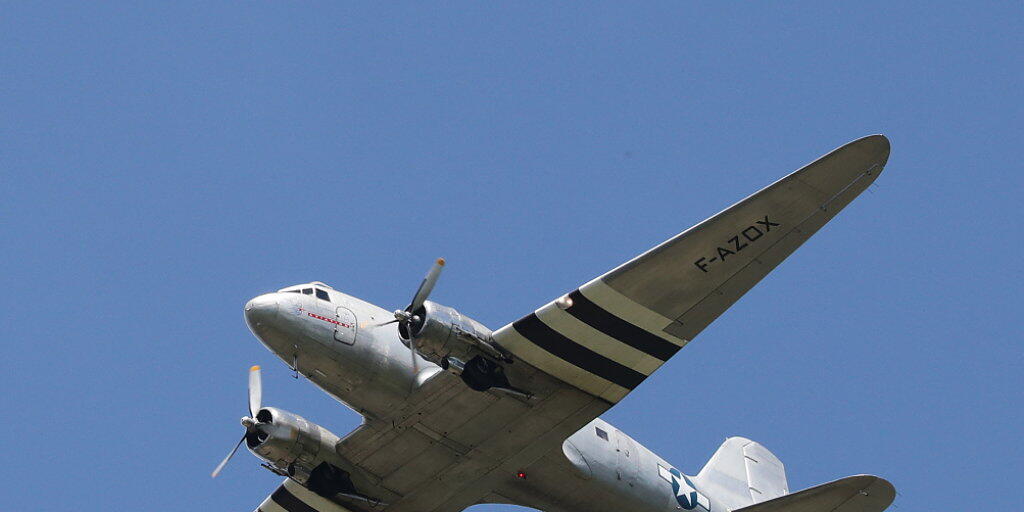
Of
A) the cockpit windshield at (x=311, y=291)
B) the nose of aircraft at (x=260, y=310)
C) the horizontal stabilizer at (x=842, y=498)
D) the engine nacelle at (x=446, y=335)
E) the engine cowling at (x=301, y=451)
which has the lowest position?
the horizontal stabilizer at (x=842, y=498)

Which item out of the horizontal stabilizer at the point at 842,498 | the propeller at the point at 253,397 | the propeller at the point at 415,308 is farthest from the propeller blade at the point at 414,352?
the horizontal stabilizer at the point at 842,498

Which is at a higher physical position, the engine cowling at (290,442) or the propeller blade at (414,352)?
the propeller blade at (414,352)

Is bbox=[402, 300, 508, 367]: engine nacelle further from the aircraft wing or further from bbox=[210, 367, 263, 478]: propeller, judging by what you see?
bbox=[210, 367, 263, 478]: propeller

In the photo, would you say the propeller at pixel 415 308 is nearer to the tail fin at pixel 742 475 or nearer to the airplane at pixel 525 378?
the airplane at pixel 525 378

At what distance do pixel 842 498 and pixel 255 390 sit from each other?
13442mm

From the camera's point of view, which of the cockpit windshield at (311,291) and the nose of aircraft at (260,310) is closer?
the nose of aircraft at (260,310)

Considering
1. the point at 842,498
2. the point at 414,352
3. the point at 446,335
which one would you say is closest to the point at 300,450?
the point at 414,352

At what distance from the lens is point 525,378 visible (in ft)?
94.5

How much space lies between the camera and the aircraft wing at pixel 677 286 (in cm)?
2606

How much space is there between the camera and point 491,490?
31.3 metres

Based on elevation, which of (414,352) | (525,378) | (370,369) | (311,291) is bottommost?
(525,378)

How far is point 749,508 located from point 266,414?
10909mm

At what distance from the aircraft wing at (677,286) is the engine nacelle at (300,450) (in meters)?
5.65

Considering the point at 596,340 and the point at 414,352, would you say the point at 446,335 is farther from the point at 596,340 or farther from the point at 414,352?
the point at 596,340
